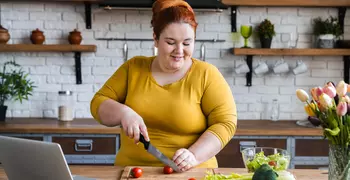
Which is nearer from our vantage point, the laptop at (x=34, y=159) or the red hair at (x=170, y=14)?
the laptop at (x=34, y=159)

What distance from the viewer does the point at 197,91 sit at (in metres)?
2.25

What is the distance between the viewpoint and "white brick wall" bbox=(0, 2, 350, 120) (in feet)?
13.5

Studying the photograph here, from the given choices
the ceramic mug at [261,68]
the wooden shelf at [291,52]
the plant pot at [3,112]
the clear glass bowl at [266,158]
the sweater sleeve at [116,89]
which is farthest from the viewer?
the ceramic mug at [261,68]

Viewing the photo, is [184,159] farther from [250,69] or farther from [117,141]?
[250,69]

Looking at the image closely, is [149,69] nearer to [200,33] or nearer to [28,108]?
[200,33]

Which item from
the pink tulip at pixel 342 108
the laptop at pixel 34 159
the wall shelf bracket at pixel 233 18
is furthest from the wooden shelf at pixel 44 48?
the pink tulip at pixel 342 108

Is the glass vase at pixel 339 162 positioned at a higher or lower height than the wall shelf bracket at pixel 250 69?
lower

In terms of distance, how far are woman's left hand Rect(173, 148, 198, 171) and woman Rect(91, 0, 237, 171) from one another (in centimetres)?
5

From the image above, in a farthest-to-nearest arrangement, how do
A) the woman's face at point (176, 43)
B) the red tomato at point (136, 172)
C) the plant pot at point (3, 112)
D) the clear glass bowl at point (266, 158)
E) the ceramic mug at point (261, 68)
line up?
the ceramic mug at point (261, 68), the plant pot at point (3, 112), the woman's face at point (176, 43), the red tomato at point (136, 172), the clear glass bowl at point (266, 158)

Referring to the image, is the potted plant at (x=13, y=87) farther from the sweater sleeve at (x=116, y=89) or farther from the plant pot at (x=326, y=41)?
the plant pot at (x=326, y=41)

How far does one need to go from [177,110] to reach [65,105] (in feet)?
6.84

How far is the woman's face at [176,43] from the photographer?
2.15 meters

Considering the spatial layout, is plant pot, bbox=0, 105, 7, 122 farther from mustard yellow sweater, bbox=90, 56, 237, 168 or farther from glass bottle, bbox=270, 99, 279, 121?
glass bottle, bbox=270, 99, 279, 121

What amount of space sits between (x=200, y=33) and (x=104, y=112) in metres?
2.12
